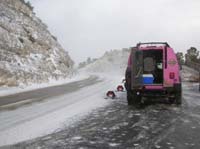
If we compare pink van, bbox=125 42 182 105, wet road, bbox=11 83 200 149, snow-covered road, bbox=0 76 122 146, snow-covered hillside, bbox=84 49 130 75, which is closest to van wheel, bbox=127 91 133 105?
pink van, bbox=125 42 182 105

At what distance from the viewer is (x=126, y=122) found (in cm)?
1008

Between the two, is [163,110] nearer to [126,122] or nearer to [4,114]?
[126,122]

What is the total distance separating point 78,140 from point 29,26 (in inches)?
1411

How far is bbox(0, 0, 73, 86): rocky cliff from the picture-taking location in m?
30.2

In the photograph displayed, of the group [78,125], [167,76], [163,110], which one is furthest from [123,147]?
[167,76]

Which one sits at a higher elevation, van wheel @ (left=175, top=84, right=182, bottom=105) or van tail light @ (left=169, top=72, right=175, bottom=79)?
van tail light @ (left=169, top=72, right=175, bottom=79)

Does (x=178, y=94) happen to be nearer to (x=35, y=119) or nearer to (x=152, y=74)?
(x=152, y=74)

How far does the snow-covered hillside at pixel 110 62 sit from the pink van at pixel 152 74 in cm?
8161

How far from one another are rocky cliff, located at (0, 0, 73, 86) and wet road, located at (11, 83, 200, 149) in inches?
642

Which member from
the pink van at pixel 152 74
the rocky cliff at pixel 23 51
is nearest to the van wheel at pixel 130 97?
the pink van at pixel 152 74

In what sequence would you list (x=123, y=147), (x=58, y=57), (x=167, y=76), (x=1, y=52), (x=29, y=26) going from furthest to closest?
1. (x=58, y=57)
2. (x=29, y=26)
3. (x=1, y=52)
4. (x=167, y=76)
5. (x=123, y=147)

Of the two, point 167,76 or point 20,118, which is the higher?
point 167,76

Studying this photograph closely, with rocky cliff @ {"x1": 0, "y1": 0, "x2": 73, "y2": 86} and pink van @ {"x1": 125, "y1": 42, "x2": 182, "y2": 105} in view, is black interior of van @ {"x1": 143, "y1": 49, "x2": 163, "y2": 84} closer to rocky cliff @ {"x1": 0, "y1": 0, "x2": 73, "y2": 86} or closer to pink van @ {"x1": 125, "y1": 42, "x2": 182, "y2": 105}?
pink van @ {"x1": 125, "y1": 42, "x2": 182, "y2": 105}

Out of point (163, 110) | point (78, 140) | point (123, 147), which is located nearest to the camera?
point (123, 147)
